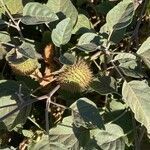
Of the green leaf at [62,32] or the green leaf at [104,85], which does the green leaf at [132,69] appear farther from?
the green leaf at [62,32]

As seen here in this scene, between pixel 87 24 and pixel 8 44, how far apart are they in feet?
1.37

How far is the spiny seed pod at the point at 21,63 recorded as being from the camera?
6.34 feet

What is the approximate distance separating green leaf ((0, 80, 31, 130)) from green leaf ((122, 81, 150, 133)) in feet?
1.40

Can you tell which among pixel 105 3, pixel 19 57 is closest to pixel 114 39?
pixel 105 3

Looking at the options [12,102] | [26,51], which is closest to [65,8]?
[26,51]

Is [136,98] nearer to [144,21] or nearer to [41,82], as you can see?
[41,82]

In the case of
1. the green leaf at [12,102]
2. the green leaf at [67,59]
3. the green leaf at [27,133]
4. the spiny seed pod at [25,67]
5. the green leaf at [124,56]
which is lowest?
the green leaf at [27,133]

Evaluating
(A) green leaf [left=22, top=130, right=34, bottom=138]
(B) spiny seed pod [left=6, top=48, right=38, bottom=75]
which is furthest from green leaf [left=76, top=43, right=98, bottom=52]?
(A) green leaf [left=22, top=130, right=34, bottom=138]

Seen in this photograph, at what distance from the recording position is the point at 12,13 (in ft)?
7.06

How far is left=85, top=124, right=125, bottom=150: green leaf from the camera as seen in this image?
1.95 m

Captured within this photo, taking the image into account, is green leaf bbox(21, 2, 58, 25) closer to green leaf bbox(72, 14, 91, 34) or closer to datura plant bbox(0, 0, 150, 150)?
datura plant bbox(0, 0, 150, 150)

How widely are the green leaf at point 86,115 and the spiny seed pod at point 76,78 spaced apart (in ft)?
0.21

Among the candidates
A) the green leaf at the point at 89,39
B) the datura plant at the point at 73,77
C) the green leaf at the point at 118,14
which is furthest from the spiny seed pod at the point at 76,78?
the green leaf at the point at 118,14

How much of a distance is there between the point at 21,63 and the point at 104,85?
0.38 meters
